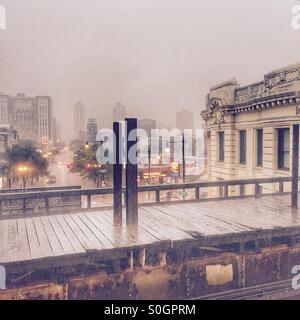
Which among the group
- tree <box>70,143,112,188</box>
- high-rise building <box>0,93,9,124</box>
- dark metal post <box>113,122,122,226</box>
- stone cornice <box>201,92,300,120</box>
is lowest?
tree <box>70,143,112,188</box>

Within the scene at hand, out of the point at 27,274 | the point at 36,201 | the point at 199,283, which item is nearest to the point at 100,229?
the point at 27,274

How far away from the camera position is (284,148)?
53.6ft

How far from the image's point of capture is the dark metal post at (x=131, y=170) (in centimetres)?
661

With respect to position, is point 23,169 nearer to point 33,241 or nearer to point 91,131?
point 33,241

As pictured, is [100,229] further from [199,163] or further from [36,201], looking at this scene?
[199,163]

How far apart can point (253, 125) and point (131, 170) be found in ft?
44.8

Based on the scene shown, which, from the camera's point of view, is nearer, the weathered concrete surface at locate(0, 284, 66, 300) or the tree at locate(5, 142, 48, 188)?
the weathered concrete surface at locate(0, 284, 66, 300)

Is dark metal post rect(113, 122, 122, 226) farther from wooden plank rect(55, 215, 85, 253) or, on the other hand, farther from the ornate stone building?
the ornate stone building

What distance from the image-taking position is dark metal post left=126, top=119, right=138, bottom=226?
6.61 m

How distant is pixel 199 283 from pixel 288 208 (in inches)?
155

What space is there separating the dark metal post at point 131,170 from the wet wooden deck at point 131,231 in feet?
1.19

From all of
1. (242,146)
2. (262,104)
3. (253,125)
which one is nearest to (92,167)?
(242,146)

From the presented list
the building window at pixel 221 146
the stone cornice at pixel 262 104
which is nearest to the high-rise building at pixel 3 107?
the building window at pixel 221 146

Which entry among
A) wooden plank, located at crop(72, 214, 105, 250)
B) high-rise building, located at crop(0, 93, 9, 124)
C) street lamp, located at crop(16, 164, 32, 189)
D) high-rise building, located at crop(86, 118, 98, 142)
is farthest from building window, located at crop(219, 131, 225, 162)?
high-rise building, located at crop(0, 93, 9, 124)
